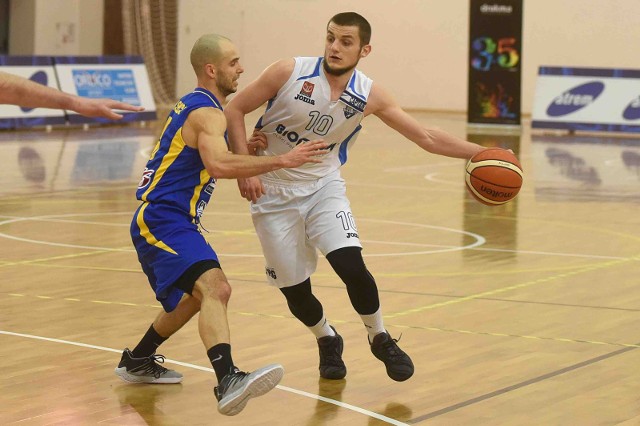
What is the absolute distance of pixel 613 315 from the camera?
27.0 ft

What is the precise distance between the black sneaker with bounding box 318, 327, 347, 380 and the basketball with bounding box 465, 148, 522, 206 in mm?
1167

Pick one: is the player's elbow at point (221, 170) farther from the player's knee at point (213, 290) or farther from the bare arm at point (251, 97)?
the bare arm at point (251, 97)

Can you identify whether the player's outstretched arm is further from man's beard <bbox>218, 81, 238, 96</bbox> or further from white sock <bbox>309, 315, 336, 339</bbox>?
white sock <bbox>309, 315, 336, 339</bbox>

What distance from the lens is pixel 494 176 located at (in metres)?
6.79

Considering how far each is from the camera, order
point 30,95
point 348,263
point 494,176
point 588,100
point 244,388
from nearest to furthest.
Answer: point 30,95
point 244,388
point 348,263
point 494,176
point 588,100

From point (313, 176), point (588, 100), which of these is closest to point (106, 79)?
point (588, 100)

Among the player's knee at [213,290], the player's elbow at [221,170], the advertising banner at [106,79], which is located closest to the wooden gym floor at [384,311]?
the player's knee at [213,290]

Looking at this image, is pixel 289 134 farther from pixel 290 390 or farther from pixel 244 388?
pixel 244 388

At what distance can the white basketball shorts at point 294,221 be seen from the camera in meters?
6.30

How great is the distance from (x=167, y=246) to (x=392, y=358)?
131 cm

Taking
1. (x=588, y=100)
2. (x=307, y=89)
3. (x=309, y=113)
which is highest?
(x=307, y=89)

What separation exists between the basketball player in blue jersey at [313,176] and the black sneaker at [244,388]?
101 centimetres

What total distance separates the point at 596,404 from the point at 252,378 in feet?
5.85

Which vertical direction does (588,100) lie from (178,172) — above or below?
below
